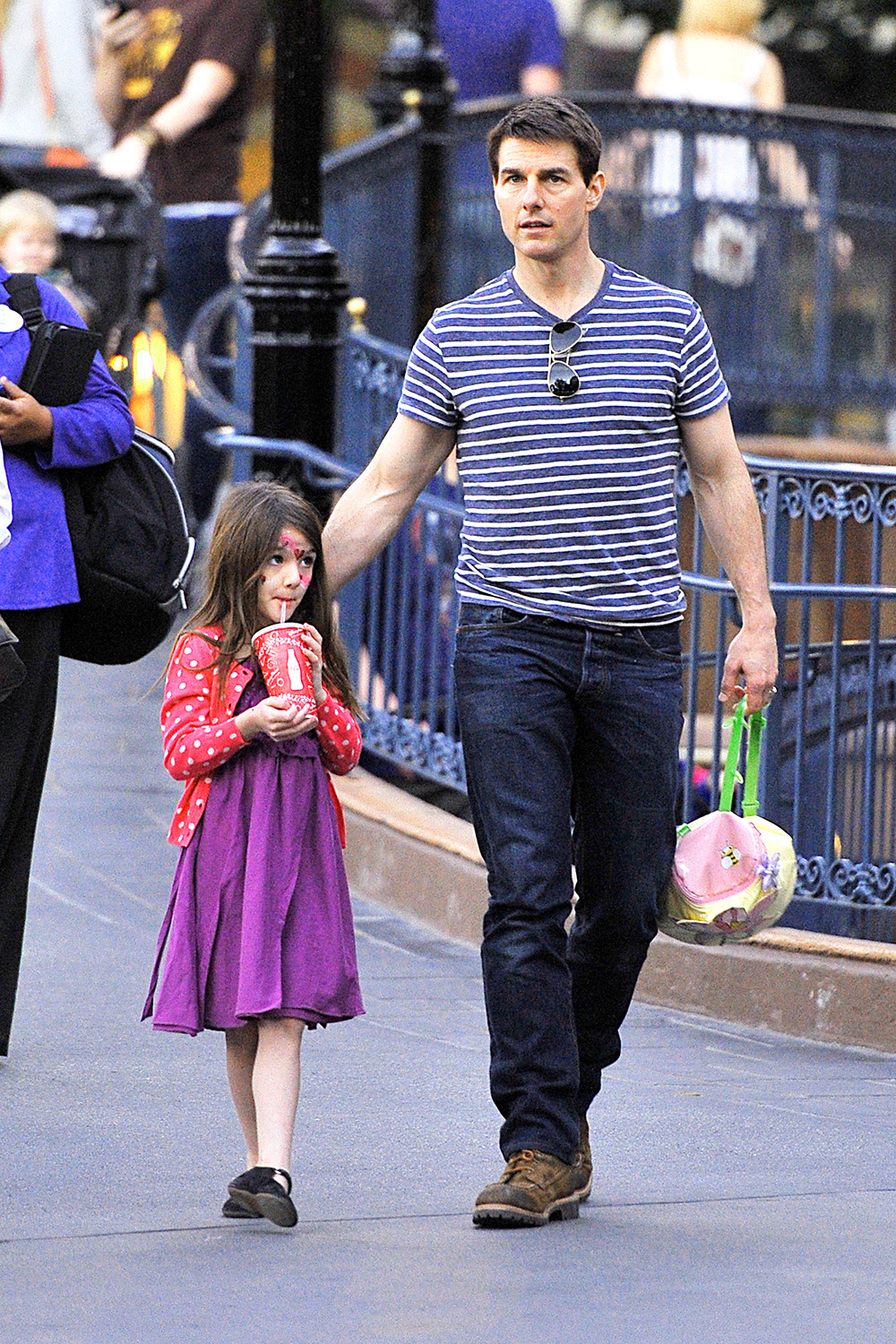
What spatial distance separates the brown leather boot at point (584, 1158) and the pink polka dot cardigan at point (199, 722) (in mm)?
709

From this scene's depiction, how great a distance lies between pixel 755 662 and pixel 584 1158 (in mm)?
971

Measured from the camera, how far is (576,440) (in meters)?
4.75

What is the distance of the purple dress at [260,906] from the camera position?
15.3 feet

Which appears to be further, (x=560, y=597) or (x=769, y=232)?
(x=769, y=232)

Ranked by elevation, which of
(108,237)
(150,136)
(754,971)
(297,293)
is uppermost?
(150,136)

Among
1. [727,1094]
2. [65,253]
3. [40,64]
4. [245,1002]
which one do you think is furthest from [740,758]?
[40,64]

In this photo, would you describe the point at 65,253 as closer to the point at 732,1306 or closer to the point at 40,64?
the point at 40,64

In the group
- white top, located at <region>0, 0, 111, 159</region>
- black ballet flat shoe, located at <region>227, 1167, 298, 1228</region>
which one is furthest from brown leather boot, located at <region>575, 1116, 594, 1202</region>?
white top, located at <region>0, 0, 111, 159</region>

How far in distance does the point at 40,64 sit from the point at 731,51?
3.29 meters

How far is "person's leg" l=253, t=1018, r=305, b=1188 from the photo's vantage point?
4664mm

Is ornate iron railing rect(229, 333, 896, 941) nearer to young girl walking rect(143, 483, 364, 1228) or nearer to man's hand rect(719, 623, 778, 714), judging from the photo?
man's hand rect(719, 623, 778, 714)

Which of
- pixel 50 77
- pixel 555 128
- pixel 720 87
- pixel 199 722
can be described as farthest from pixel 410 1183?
pixel 720 87

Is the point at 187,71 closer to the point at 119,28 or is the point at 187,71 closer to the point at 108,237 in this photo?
the point at 119,28

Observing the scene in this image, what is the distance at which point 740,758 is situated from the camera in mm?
6977
